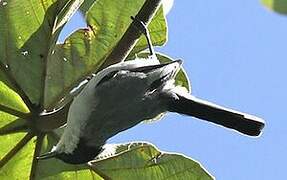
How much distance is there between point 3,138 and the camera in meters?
3.38

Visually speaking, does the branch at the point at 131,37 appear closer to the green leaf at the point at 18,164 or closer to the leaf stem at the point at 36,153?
the leaf stem at the point at 36,153

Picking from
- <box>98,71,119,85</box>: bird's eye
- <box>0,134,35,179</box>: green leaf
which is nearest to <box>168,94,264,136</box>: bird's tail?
<box>98,71,119,85</box>: bird's eye

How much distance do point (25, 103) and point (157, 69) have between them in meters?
0.47

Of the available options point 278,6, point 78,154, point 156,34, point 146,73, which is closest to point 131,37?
point 146,73

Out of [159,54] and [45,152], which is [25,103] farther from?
[159,54]

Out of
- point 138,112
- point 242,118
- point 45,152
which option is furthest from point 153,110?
point 45,152

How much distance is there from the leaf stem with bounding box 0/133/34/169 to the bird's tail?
1.60ft

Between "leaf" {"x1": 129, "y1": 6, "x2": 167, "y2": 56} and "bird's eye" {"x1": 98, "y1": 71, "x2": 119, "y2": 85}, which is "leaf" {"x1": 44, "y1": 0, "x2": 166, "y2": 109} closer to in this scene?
"leaf" {"x1": 129, "y1": 6, "x2": 167, "y2": 56}

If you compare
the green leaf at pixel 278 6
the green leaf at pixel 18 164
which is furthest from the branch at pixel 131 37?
the green leaf at pixel 18 164

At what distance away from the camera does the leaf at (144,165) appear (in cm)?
325

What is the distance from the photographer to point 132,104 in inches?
119

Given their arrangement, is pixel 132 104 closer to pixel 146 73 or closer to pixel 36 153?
pixel 146 73

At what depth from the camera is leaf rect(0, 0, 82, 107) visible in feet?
10.5

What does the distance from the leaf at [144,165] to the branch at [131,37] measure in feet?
1.01
